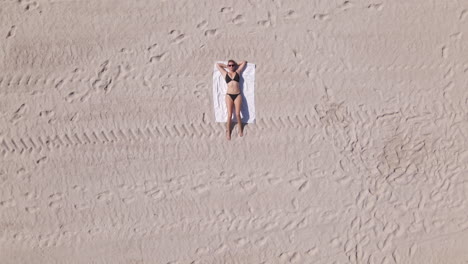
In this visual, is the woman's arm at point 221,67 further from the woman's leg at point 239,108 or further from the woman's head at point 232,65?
the woman's leg at point 239,108

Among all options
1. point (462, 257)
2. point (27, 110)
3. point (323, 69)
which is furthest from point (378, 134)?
point (27, 110)

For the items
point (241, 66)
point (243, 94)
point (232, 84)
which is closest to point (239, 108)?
point (243, 94)

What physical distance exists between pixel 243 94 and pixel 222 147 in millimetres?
622

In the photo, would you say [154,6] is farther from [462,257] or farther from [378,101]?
[462,257]

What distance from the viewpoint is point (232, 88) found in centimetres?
533

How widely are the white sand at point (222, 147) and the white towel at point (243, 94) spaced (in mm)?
109

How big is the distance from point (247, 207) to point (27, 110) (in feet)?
8.52

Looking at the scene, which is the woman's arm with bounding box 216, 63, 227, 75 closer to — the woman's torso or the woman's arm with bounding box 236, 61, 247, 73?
the woman's torso

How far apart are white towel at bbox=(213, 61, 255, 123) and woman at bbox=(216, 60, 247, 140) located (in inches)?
2.0

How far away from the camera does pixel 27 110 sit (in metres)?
5.34

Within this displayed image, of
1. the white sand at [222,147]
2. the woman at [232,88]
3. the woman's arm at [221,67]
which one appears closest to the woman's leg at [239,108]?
the woman at [232,88]

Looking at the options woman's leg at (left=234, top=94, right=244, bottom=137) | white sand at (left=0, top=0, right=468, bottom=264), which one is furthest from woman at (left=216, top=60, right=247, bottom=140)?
white sand at (left=0, top=0, right=468, bottom=264)

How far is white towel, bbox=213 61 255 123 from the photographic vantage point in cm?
537

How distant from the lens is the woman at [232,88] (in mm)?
5316
